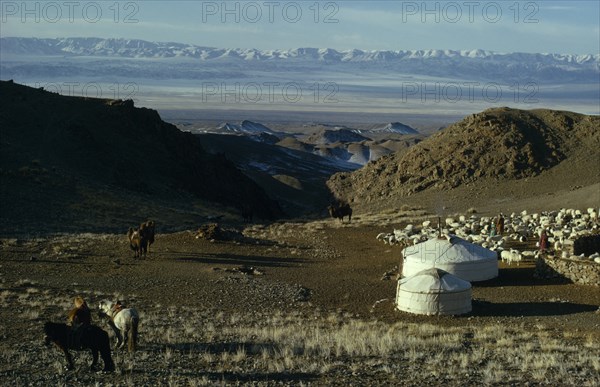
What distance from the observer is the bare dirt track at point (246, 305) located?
1463 cm

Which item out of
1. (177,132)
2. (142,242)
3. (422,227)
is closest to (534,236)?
(422,227)

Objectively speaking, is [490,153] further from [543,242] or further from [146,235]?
[146,235]

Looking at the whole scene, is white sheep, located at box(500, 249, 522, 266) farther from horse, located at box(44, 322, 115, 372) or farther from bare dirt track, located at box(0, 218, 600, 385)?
horse, located at box(44, 322, 115, 372)

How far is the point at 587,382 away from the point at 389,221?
27.6m

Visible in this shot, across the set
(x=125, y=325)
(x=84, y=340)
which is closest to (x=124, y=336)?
(x=125, y=325)

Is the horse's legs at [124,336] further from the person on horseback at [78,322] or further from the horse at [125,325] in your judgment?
the person on horseback at [78,322]

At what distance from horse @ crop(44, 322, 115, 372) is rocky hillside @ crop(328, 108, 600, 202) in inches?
1606

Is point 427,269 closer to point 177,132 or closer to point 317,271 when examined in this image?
point 317,271

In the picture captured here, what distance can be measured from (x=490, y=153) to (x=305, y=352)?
41725 mm

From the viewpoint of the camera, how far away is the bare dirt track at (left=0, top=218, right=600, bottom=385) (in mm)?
14633

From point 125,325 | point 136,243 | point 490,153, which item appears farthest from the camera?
Answer: point 490,153

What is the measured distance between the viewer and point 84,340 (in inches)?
557

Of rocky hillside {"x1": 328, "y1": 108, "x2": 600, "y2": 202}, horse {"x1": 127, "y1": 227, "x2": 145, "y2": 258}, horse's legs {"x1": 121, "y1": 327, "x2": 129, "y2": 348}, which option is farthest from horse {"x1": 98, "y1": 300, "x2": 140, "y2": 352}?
rocky hillside {"x1": 328, "y1": 108, "x2": 600, "y2": 202}

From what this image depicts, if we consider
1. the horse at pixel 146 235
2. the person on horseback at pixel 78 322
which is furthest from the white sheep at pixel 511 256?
the person on horseback at pixel 78 322
